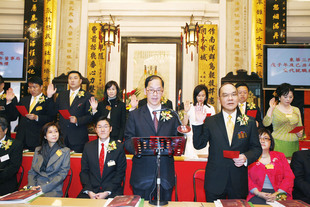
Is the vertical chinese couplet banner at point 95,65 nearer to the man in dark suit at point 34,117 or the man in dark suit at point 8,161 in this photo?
the man in dark suit at point 34,117

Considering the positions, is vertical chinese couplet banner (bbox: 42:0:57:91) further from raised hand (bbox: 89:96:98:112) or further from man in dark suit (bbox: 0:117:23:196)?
man in dark suit (bbox: 0:117:23:196)

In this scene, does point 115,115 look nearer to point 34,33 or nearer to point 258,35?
Result: point 34,33

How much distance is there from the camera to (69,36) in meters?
6.59

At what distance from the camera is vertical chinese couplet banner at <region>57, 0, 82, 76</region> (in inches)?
258

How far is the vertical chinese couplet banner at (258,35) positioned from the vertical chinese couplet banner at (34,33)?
16.0 feet

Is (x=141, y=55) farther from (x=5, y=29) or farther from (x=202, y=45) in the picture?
(x=5, y=29)

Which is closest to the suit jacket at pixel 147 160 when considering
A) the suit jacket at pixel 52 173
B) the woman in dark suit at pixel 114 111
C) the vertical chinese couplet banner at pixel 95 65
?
the suit jacket at pixel 52 173

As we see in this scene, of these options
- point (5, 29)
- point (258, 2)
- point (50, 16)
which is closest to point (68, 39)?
point (50, 16)

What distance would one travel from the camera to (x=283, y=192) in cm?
251

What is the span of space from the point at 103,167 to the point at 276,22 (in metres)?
5.24

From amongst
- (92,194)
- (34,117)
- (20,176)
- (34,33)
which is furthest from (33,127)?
(34,33)

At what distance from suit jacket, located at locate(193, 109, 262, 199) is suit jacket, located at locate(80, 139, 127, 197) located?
1.06 metres

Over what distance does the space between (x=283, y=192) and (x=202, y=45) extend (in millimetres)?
4131

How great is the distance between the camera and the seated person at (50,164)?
2797 mm
